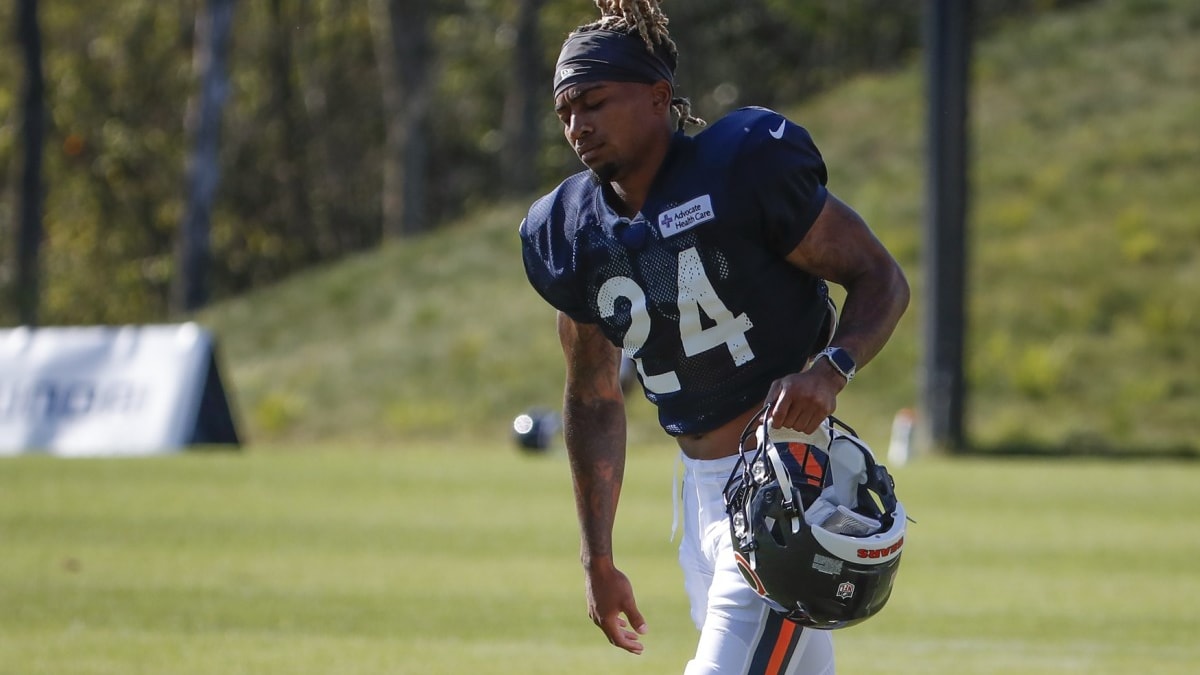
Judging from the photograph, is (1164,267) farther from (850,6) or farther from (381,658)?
(381,658)

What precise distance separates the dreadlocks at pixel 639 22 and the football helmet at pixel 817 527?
1045 millimetres

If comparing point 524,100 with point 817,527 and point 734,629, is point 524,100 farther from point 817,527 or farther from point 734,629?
point 817,527

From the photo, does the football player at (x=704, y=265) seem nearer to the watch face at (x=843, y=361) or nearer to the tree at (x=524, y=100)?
the watch face at (x=843, y=361)

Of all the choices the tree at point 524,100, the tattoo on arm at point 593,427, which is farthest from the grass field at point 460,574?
the tree at point 524,100

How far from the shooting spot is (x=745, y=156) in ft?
16.3

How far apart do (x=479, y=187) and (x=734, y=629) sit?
48234 mm

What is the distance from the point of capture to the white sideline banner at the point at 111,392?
20969mm

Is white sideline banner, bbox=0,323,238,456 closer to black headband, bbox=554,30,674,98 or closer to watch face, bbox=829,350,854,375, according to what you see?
black headband, bbox=554,30,674,98

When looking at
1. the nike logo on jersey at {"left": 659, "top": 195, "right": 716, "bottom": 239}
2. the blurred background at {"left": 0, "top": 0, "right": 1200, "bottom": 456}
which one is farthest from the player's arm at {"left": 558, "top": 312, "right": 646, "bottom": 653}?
the blurred background at {"left": 0, "top": 0, "right": 1200, "bottom": 456}

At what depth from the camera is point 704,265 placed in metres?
5.00

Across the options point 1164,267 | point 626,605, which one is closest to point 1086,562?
point 626,605

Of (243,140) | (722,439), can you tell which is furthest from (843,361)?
(243,140)

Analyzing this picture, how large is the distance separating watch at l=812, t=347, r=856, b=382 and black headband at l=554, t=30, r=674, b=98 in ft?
2.92

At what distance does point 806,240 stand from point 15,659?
4.91m
